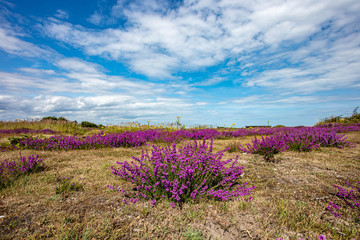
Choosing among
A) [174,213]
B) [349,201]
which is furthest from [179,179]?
[349,201]

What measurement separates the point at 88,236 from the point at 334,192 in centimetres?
325

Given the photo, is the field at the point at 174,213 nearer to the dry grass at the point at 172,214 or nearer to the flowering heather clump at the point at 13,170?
the dry grass at the point at 172,214

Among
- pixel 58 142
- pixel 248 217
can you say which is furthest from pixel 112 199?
pixel 58 142

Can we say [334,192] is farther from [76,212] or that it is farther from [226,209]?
[76,212]

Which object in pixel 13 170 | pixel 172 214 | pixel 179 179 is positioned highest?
pixel 179 179

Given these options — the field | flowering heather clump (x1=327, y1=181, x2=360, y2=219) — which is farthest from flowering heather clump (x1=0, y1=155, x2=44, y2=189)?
flowering heather clump (x1=327, y1=181, x2=360, y2=219)

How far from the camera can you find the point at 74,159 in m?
4.99

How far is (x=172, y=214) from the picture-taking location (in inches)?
86.0

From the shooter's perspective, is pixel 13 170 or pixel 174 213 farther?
pixel 13 170

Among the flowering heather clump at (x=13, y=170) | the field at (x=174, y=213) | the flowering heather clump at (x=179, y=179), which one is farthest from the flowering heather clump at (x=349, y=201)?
the flowering heather clump at (x=13, y=170)

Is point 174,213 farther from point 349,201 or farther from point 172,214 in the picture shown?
point 349,201

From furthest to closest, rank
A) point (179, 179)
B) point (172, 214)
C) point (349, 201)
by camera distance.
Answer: point (179, 179) → point (349, 201) → point (172, 214)

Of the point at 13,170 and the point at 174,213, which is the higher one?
the point at 13,170

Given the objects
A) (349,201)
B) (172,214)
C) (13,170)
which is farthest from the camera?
(13,170)
